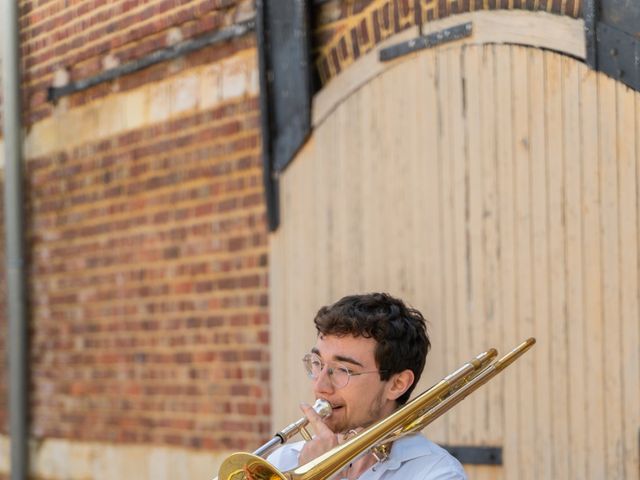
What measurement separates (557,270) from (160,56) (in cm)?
283

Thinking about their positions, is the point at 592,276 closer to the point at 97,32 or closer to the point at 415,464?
the point at 415,464

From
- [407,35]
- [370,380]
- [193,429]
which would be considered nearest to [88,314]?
[193,429]

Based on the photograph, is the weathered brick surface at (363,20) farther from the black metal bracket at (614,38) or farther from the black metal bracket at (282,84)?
the black metal bracket at (614,38)

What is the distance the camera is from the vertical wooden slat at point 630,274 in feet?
14.4

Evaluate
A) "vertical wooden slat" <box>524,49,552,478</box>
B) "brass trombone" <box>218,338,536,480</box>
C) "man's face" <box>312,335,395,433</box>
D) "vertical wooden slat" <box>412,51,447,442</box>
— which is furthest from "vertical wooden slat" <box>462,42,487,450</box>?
"man's face" <box>312,335,395,433</box>

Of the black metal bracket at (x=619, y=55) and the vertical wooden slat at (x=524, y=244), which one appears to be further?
the vertical wooden slat at (x=524, y=244)

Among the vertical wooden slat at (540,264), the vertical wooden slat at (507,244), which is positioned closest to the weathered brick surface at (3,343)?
the vertical wooden slat at (507,244)

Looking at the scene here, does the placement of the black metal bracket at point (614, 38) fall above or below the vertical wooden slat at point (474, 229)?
above

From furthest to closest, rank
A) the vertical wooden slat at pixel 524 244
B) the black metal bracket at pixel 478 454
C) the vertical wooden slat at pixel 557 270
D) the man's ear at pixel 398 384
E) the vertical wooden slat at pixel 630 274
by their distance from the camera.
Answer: the black metal bracket at pixel 478 454 → the vertical wooden slat at pixel 524 244 → the vertical wooden slat at pixel 557 270 → the vertical wooden slat at pixel 630 274 → the man's ear at pixel 398 384

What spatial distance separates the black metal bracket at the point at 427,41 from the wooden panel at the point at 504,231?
0.04 metres

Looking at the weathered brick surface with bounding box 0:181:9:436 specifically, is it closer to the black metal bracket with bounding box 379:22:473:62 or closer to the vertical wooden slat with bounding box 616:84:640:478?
the black metal bracket with bounding box 379:22:473:62

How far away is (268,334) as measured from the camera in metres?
6.02

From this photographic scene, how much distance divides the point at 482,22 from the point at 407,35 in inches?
17.2

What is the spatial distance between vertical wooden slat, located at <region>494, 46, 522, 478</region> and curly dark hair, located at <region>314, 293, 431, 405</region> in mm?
1228
